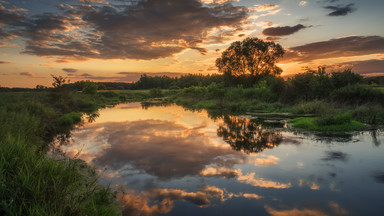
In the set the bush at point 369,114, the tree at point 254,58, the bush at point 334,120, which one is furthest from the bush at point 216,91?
the bush at point 334,120

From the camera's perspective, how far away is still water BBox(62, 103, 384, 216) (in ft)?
21.4

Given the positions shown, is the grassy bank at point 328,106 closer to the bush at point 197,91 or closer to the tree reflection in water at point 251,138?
the tree reflection in water at point 251,138

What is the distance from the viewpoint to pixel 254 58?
53.8 m

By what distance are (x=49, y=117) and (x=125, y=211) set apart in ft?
61.0

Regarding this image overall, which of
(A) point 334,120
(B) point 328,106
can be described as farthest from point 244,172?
(B) point 328,106

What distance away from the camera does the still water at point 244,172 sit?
6527 millimetres

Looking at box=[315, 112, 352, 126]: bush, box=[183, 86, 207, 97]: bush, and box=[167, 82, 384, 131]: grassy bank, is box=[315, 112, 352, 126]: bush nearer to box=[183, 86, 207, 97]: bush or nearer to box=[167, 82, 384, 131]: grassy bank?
box=[167, 82, 384, 131]: grassy bank

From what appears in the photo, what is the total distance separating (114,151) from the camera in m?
12.8

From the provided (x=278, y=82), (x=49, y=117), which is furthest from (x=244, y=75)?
(x=49, y=117)

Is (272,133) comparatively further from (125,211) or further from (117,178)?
(125,211)

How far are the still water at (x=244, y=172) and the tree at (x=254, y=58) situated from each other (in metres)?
Answer: 40.6

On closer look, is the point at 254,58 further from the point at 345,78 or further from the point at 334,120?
the point at 334,120

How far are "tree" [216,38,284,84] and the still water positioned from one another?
4063 cm

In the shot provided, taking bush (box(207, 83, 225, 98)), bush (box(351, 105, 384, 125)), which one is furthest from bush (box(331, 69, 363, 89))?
bush (box(207, 83, 225, 98))
